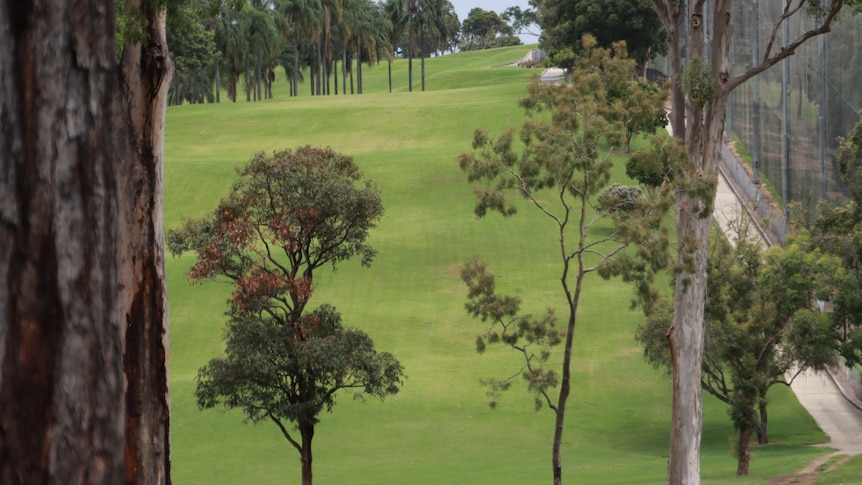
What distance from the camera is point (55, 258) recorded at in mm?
3203

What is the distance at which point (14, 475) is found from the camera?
3.10 m

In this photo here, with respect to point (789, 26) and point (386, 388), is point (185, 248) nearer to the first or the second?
point (386, 388)

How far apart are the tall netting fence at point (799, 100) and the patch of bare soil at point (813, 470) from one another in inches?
441

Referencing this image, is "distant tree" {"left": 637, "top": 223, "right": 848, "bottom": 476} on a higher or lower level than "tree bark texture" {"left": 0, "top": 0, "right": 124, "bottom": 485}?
lower

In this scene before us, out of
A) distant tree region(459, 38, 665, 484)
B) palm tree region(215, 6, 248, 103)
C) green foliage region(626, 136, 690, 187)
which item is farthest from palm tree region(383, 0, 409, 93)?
green foliage region(626, 136, 690, 187)

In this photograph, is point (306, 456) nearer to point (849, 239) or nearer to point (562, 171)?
point (562, 171)

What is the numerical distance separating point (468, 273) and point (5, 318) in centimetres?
1796

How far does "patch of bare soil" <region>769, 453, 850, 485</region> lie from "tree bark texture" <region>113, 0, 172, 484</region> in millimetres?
14785

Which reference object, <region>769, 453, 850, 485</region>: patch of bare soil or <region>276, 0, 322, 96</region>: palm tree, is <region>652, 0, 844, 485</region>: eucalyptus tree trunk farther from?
<region>276, 0, 322, 96</region>: palm tree

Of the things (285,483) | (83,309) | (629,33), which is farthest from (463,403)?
(629,33)

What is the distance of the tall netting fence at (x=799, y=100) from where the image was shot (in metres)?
32.0

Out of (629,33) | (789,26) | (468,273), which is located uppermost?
(629,33)

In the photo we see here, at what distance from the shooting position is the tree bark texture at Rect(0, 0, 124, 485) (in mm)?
3135

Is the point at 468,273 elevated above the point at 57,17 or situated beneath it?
situated beneath
